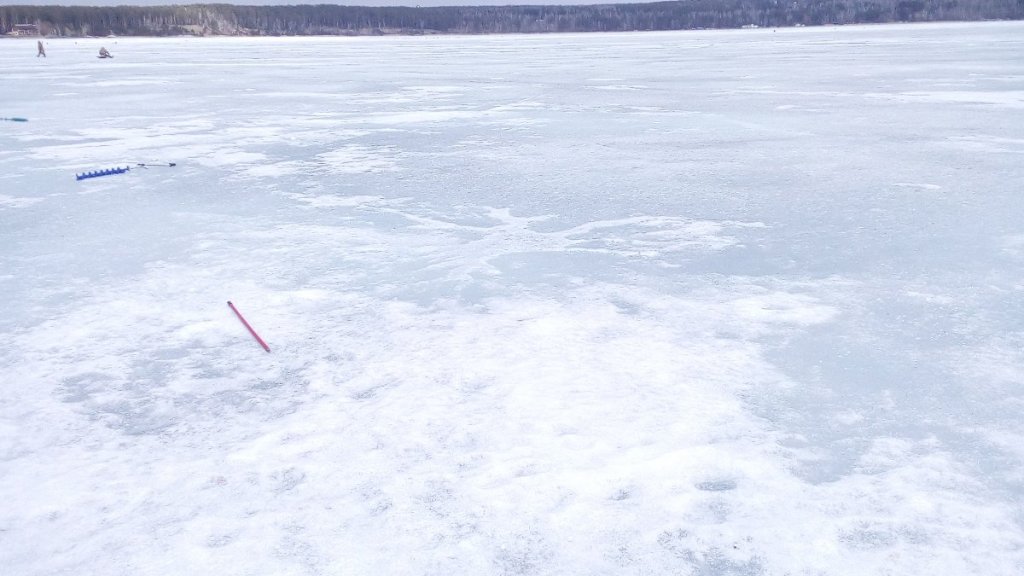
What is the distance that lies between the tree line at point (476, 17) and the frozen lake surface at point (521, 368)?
312 ft

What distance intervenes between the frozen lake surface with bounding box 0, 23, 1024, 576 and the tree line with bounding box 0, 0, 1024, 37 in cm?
9517

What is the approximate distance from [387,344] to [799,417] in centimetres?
153

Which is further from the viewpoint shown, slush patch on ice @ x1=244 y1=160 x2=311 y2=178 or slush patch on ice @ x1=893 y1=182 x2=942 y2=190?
slush patch on ice @ x1=244 y1=160 x2=311 y2=178

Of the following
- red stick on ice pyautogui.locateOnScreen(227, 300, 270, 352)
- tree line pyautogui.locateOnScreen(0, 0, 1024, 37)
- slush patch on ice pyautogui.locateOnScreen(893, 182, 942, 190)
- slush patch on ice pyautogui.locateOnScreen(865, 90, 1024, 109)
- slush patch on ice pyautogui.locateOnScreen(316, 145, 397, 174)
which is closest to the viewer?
red stick on ice pyautogui.locateOnScreen(227, 300, 270, 352)

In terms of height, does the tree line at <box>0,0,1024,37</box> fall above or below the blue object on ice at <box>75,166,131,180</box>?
above

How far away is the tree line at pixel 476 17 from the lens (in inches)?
3575

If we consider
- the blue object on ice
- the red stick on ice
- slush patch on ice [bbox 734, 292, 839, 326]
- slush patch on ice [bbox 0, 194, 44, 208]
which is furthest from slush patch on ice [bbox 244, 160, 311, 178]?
slush patch on ice [bbox 734, 292, 839, 326]

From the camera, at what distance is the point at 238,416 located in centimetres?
253

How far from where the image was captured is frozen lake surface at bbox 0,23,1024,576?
6.31 feet

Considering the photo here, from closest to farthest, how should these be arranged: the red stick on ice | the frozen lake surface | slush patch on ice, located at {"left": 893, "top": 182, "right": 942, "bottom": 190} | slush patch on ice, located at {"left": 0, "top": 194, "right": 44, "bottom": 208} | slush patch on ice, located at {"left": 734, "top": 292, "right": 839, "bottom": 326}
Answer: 1. the frozen lake surface
2. the red stick on ice
3. slush patch on ice, located at {"left": 734, "top": 292, "right": 839, "bottom": 326}
4. slush patch on ice, located at {"left": 893, "top": 182, "right": 942, "bottom": 190}
5. slush patch on ice, located at {"left": 0, "top": 194, "right": 44, "bottom": 208}

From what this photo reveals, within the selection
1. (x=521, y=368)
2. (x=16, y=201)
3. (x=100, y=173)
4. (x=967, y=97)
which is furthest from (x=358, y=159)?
(x=967, y=97)

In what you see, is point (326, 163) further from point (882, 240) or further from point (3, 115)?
point (3, 115)

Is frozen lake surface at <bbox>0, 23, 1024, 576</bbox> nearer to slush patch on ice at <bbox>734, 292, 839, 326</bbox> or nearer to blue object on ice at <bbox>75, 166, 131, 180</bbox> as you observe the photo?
slush patch on ice at <bbox>734, 292, 839, 326</bbox>

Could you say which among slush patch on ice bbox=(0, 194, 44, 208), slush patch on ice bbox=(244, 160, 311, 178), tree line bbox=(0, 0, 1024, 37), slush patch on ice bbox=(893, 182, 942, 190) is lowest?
slush patch on ice bbox=(893, 182, 942, 190)
